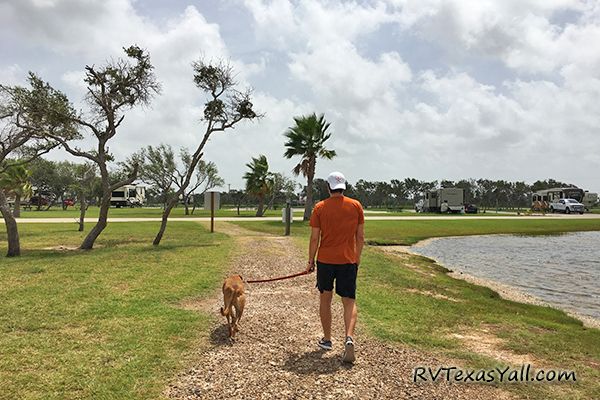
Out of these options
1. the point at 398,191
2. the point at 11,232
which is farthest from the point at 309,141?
the point at 398,191

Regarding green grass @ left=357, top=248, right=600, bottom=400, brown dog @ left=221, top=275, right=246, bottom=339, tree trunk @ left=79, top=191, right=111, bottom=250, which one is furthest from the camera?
tree trunk @ left=79, top=191, right=111, bottom=250

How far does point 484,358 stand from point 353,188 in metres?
92.4

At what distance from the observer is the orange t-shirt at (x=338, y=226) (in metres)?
5.02

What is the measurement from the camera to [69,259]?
12508 mm

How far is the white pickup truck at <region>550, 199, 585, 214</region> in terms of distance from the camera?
51.8 metres

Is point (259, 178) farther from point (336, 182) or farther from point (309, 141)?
point (336, 182)

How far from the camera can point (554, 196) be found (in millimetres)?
58375

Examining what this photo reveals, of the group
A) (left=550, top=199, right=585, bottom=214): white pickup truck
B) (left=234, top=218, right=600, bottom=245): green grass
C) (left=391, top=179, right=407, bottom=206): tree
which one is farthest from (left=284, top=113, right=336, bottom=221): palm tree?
(left=391, top=179, right=407, bottom=206): tree

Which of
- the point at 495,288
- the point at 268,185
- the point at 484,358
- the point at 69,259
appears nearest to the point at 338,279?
the point at 484,358

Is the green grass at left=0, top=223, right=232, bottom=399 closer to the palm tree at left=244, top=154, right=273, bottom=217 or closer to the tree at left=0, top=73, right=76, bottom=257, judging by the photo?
the tree at left=0, top=73, right=76, bottom=257

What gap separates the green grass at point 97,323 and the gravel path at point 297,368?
382 millimetres

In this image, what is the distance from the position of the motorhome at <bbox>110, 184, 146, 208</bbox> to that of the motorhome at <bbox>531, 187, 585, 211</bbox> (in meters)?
58.4

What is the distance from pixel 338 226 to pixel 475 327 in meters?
3.72

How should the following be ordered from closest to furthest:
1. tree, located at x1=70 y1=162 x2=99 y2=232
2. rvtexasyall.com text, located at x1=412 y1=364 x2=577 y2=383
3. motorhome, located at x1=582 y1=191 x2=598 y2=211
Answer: rvtexasyall.com text, located at x1=412 y1=364 x2=577 y2=383
tree, located at x1=70 y1=162 x2=99 y2=232
motorhome, located at x1=582 y1=191 x2=598 y2=211
